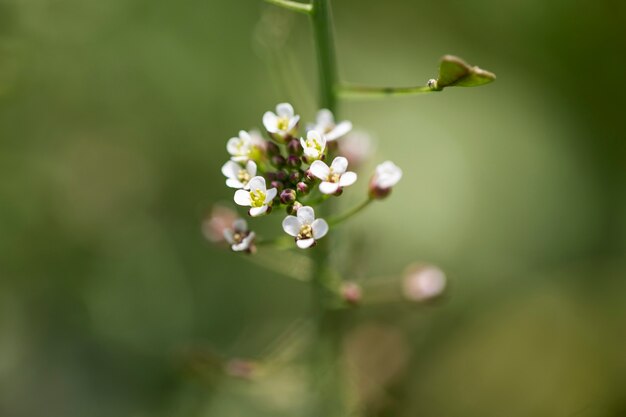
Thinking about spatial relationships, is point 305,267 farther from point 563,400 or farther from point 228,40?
point 228,40

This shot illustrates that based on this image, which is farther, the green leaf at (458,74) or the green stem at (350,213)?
the green stem at (350,213)

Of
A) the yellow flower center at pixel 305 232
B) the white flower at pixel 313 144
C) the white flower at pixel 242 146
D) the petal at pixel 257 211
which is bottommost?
the yellow flower center at pixel 305 232

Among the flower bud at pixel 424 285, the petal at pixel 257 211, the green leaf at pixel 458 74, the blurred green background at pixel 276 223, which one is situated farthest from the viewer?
the blurred green background at pixel 276 223

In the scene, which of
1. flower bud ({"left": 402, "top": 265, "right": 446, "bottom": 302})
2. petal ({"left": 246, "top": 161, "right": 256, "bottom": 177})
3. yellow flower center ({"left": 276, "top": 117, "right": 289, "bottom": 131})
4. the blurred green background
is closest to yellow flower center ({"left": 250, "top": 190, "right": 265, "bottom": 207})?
petal ({"left": 246, "top": 161, "right": 256, "bottom": 177})

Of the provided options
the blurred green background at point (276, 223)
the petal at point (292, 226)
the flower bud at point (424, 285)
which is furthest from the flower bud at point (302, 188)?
the blurred green background at point (276, 223)

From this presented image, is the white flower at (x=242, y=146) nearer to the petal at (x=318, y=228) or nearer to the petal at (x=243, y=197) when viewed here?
the petal at (x=243, y=197)

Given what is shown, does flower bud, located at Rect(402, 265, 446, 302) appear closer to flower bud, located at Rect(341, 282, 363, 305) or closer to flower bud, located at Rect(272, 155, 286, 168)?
flower bud, located at Rect(341, 282, 363, 305)
